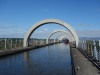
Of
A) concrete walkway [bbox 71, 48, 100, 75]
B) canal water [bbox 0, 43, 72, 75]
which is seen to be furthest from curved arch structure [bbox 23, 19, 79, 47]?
concrete walkway [bbox 71, 48, 100, 75]

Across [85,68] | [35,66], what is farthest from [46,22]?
[85,68]

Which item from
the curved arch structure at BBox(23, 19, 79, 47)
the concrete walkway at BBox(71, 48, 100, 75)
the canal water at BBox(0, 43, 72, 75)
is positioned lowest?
the canal water at BBox(0, 43, 72, 75)

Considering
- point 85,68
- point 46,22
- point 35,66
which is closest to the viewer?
point 85,68

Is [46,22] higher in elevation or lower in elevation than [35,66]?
higher

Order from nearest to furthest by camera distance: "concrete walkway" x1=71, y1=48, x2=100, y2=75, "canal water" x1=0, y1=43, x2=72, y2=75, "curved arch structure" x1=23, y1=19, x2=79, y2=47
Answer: "concrete walkway" x1=71, y1=48, x2=100, y2=75, "canal water" x1=0, y1=43, x2=72, y2=75, "curved arch structure" x1=23, y1=19, x2=79, y2=47

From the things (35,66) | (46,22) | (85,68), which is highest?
(46,22)

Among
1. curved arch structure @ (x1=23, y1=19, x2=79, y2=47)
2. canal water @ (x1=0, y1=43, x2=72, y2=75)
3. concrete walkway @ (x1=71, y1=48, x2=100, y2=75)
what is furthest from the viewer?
curved arch structure @ (x1=23, y1=19, x2=79, y2=47)

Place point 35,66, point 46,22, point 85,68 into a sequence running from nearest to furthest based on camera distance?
point 85,68
point 35,66
point 46,22

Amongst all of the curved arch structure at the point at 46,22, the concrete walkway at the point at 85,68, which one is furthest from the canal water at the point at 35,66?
the curved arch structure at the point at 46,22

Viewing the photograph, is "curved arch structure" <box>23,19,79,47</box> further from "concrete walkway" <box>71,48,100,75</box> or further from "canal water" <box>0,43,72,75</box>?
"concrete walkway" <box>71,48,100,75</box>

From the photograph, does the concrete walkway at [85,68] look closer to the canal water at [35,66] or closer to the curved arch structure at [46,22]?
the canal water at [35,66]

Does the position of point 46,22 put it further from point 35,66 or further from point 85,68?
point 85,68

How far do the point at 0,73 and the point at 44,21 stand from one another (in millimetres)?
21732

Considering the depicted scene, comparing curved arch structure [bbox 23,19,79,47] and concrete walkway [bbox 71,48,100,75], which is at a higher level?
curved arch structure [bbox 23,19,79,47]
